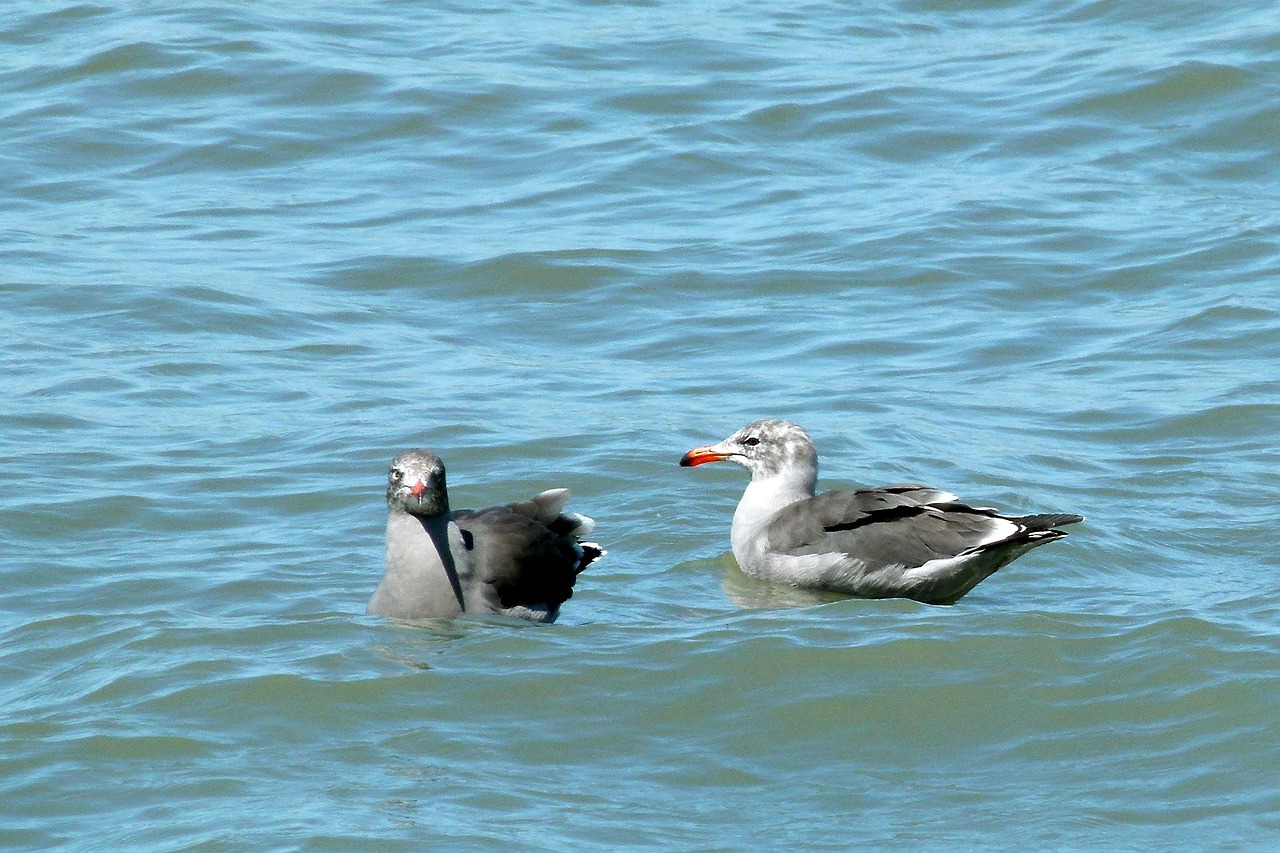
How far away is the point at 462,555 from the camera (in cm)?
936

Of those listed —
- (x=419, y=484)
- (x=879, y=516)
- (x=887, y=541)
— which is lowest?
(x=887, y=541)

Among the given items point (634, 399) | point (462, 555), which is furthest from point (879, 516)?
point (634, 399)

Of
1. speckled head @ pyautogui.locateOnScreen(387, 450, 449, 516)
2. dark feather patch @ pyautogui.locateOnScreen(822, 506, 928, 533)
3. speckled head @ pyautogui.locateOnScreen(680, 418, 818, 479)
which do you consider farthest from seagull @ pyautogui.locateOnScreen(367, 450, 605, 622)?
dark feather patch @ pyautogui.locateOnScreen(822, 506, 928, 533)

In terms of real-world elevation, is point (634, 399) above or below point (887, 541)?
above

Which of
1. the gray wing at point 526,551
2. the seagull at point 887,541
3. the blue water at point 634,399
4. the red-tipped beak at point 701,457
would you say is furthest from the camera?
the red-tipped beak at point 701,457

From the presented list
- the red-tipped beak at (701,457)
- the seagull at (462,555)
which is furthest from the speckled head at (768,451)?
the seagull at (462,555)

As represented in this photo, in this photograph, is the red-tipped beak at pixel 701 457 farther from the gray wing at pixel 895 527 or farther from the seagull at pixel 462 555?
the seagull at pixel 462 555

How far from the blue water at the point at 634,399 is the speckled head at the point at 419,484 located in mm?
621

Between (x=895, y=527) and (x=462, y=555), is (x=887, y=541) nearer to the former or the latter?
(x=895, y=527)

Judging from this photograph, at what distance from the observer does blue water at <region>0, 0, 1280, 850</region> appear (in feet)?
23.9

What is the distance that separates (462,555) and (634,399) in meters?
3.74

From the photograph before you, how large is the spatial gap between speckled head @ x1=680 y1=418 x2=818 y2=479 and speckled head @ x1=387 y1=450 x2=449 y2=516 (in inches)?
78.4

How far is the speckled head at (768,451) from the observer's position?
10789 mm

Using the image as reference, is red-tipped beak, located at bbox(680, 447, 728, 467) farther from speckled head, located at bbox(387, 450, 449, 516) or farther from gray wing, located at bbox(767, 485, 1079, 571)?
speckled head, located at bbox(387, 450, 449, 516)
